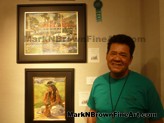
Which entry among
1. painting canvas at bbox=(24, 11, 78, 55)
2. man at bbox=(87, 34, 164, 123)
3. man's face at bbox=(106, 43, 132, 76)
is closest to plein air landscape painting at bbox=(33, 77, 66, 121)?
painting canvas at bbox=(24, 11, 78, 55)

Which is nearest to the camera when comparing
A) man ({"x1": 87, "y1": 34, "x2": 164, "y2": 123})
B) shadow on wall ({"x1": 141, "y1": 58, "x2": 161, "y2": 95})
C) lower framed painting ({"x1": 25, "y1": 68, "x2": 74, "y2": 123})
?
man ({"x1": 87, "y1": 34, "x2": 164, "y2": 123})

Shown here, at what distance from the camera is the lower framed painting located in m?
1.68

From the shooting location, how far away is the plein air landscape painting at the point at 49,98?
5.51ft

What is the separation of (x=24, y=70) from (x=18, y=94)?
227mm

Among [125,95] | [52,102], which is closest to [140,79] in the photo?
[125,95]

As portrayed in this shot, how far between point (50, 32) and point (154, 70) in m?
0.94

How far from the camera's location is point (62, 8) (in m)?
1.69

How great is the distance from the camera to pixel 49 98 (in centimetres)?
169

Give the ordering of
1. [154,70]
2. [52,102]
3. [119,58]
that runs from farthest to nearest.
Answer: [52,102] < [154,70] < [119,58]

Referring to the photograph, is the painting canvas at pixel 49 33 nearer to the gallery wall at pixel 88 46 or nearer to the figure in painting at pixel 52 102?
the gallery wall at pixel 88 46

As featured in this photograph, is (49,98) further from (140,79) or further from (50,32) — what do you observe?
(140,79)

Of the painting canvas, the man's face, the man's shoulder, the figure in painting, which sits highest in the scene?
the painting canvas

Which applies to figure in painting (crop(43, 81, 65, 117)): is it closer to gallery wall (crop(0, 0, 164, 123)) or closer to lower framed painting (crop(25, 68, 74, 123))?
lower framed painting (crop(25, 68, 74, 123))

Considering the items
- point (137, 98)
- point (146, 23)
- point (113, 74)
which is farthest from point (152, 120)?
point (146, 23)
